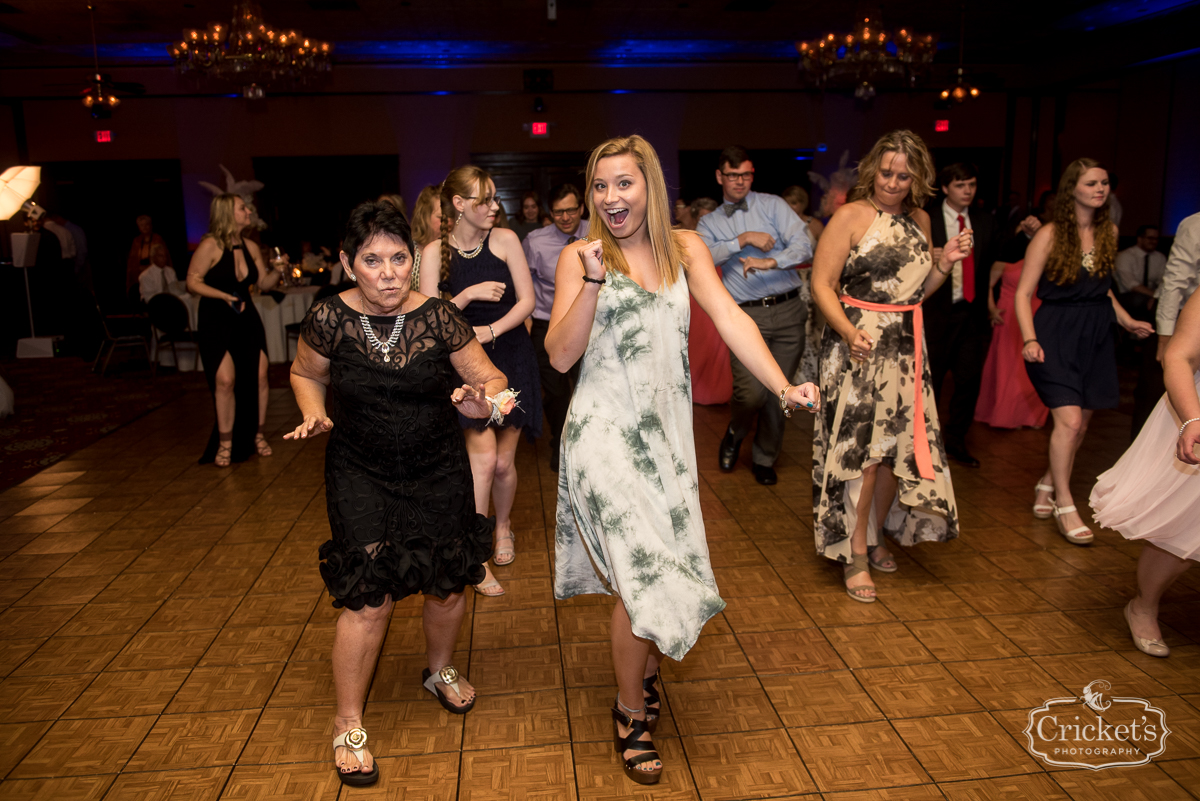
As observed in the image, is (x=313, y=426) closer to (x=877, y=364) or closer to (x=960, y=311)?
(x=877, y=364)

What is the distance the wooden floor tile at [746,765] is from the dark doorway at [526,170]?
1140 cm

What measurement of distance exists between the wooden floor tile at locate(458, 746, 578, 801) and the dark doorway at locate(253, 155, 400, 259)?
1182 centimetres

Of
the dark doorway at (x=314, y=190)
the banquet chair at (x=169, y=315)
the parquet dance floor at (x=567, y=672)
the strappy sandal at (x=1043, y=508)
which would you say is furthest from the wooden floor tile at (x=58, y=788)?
the dark doorway at (x=314, y=190)

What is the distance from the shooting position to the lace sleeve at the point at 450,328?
85.8 inches

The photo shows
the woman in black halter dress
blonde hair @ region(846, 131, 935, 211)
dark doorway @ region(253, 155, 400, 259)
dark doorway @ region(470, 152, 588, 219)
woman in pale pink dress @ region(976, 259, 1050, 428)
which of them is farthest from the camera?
dark doorway @ region(470, 152, 588, 219)

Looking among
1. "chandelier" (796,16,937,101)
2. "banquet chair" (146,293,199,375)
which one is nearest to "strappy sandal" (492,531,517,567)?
"banquet chair" (146,293,199,375)

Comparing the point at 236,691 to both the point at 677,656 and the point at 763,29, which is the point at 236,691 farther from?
the point at 763,29

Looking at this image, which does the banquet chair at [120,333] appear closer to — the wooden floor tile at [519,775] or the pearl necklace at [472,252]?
the pearl necklace at [472,252]

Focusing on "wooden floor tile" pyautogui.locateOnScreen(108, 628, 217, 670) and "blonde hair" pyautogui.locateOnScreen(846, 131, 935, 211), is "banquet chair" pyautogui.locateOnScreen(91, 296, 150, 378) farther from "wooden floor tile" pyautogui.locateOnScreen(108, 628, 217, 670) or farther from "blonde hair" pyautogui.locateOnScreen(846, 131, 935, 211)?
"blonde hair" pyautogui.locateOnScreen(846, 131, 935, 211)

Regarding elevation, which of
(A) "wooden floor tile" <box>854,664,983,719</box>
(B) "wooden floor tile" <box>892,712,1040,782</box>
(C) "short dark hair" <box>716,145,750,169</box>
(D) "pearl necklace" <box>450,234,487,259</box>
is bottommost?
(B) "wooden floor tile" <box>892,712,1040,782</box>

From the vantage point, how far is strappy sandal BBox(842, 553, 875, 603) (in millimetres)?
3193

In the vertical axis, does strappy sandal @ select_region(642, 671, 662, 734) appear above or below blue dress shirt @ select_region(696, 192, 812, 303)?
below

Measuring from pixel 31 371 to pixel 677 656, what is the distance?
962 cm

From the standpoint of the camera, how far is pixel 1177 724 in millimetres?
2352
